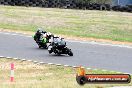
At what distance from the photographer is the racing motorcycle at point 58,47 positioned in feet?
74.3

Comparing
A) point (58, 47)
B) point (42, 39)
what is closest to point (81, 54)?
point (58, 47)

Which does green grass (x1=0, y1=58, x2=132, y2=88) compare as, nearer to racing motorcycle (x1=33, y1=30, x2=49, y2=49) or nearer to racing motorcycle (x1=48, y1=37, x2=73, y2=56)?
racing motorcycle (x1=48, y1=37, x2=73, y2=56)

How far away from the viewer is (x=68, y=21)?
1678 inches

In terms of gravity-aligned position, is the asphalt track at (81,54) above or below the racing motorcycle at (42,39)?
below

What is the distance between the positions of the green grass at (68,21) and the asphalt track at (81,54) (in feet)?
16.4

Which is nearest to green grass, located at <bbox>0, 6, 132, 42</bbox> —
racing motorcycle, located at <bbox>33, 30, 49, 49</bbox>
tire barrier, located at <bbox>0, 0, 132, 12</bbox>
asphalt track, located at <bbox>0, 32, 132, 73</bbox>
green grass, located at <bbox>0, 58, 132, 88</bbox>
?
tire barrier, located at <bbox>0, 0, 132, 12</bbox>

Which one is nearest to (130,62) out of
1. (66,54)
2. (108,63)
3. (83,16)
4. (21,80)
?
(108,63)

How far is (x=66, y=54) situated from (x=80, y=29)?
1491cm

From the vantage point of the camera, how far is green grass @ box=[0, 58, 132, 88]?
15977 millimetres

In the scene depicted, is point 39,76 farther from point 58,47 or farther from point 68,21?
point 68,21

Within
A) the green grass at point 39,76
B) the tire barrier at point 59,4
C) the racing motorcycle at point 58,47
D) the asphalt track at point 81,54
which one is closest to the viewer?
the green grass at point 39,76

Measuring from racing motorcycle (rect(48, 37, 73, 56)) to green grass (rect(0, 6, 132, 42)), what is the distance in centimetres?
857

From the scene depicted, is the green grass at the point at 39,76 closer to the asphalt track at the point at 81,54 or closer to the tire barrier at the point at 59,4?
the asphalt track at the point at 81,54

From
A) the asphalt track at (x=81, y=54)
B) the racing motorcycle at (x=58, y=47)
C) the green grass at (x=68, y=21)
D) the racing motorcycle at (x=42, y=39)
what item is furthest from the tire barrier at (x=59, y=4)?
the racing motorcycle at (x=58, y=47)
